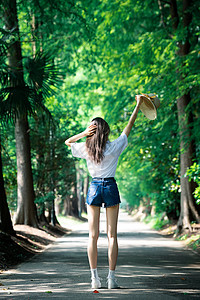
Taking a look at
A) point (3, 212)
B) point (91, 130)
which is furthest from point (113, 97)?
point (91, 130)

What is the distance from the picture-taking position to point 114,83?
19734 mm

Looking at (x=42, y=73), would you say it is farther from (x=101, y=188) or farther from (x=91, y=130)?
(x=101, y=188)

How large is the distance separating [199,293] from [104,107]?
18.0 m

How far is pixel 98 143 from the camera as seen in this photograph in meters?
5.73

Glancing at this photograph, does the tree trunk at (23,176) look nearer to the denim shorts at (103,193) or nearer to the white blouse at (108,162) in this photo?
the white blouse at (108,162)

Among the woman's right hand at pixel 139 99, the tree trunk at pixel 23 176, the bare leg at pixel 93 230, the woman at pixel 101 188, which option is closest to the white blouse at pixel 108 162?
the woman at pixel 101 188

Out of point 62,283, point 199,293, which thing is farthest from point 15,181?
point 199,293

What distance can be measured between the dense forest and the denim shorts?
5.44 meters

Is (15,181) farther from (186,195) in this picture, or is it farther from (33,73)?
(33,73)

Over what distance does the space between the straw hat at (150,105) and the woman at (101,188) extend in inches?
23.4

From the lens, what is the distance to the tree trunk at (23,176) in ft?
54.6

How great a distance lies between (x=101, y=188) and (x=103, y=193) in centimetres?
7

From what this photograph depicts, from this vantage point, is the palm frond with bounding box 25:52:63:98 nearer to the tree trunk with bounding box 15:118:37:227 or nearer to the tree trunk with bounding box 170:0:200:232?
the tree trunk with bounding box 15:118:37:227

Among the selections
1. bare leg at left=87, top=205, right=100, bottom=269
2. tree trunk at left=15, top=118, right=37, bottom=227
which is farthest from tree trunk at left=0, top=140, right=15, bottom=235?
bare leg at left=87, top=205, right=100, bottom=269
